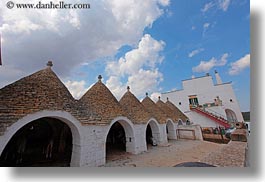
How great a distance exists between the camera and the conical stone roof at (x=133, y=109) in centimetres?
505

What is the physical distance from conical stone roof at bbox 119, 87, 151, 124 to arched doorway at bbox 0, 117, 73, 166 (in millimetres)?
2223

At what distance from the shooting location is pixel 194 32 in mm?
2887

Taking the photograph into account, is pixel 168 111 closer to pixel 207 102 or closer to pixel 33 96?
pixel 207 102

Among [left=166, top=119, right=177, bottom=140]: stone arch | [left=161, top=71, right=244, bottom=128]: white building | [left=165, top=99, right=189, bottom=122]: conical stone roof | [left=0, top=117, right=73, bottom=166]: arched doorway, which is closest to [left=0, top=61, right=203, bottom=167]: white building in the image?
[left=0, top=117, right=73, bottom=166]: arched doorway

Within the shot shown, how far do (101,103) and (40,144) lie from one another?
102 inches

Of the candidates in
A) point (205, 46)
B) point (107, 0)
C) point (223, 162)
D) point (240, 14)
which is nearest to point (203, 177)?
point (223, 162)

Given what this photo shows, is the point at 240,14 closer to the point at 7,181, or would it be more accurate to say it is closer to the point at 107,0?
the point at 107,0

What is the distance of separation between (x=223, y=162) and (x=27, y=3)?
423 cm

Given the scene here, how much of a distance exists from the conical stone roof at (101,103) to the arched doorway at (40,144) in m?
1.54

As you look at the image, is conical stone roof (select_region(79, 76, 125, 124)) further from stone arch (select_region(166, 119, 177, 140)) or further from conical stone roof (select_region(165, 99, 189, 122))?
conical stone roof (select_region(165, 99, 189, 122))

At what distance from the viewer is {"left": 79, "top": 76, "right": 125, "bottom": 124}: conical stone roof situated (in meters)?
3.72

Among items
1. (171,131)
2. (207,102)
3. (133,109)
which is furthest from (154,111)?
(207,102)

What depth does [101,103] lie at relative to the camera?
4.12 m

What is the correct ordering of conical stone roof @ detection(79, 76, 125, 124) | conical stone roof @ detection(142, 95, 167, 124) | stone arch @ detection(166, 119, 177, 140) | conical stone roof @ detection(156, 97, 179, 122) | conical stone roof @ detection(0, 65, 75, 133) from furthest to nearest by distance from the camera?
conical stone roof @ detection(156, 97, 179, 122) → stone arch @ detection(166, 119, 177, 140) → conical stone roof @ detection(142, 95, 167, 124) → conical stone roof @ detection(79, 76, 125, 124) → conical stone roof @ detection(0, 65, 75, 133)
